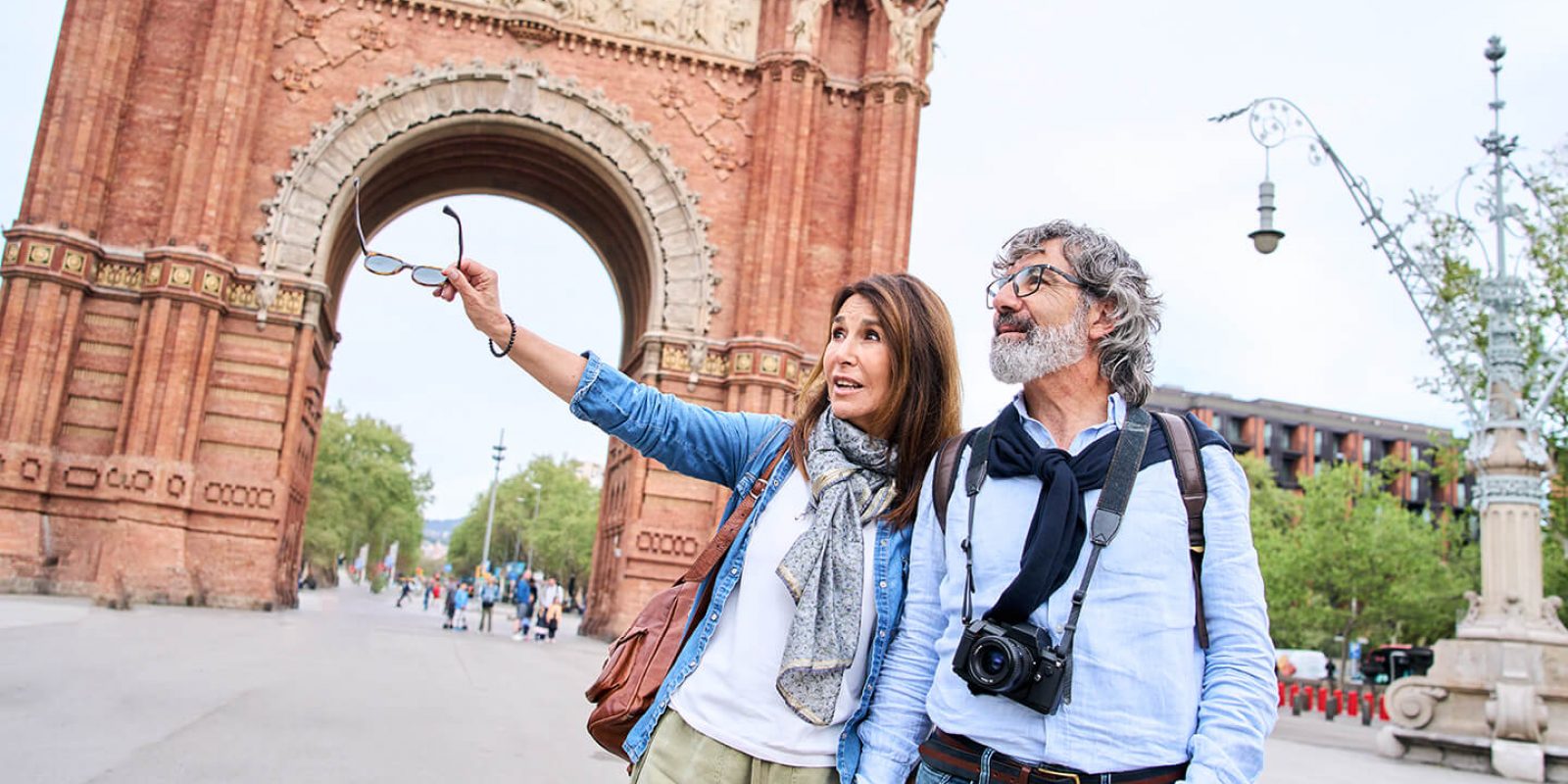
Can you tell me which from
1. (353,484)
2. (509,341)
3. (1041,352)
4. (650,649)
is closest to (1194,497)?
(1041,352)

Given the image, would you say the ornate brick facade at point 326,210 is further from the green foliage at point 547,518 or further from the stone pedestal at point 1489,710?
the green foliage at point 547,518

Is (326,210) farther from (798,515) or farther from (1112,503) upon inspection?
(1112,503)

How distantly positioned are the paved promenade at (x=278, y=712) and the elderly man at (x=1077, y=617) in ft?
14.8

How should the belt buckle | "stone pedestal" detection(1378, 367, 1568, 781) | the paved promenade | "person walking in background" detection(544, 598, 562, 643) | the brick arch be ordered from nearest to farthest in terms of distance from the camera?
1. the belt buckle
2. the paved promenade
3. "stone pedestal" detection(1378, 367, 1568, 781)
4. the brick arch
5. "person walking in background" detection(544, 598, 562, 643)

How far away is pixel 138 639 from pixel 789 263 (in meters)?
14.7

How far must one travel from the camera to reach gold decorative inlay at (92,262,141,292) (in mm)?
20609

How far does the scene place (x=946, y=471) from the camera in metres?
2.68

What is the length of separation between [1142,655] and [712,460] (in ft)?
3.99

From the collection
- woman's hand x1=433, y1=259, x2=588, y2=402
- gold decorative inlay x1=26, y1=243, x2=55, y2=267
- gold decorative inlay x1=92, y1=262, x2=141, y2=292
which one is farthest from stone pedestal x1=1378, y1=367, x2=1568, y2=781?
gold decorative inlay x1=26, y1=243, x2=55, y2=267

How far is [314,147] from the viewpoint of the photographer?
2216 cm

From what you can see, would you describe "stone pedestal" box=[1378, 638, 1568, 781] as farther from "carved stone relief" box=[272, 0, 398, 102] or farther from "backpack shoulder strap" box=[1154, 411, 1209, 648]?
"carved stone relief" box=[272, 0, 398, 102]

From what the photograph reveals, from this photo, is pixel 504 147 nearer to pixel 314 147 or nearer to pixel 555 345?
pixel 314 147

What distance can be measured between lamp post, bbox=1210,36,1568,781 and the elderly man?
43.1 feet

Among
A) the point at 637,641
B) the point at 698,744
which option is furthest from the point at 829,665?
the point at 637,641
